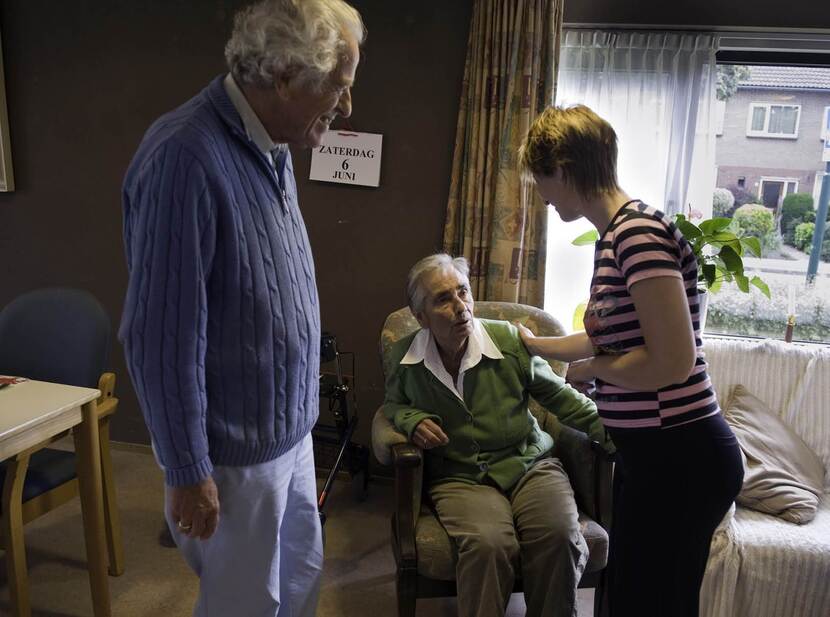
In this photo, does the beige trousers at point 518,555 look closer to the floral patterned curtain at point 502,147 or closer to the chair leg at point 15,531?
the floral patterned curtain at point 502,147

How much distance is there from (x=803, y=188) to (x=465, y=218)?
148cm

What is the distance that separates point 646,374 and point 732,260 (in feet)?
4.53

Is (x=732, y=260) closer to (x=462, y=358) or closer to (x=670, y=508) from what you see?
(x=462, y=358)

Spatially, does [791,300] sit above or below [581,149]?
below

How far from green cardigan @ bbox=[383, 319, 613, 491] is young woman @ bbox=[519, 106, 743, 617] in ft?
1.96

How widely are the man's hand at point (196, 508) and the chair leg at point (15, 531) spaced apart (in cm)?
92

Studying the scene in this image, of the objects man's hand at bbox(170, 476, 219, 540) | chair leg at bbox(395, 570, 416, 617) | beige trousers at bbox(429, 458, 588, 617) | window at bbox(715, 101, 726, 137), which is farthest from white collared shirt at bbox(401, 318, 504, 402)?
window at bbox(715, 101, 726, 137)

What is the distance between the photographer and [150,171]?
992mm

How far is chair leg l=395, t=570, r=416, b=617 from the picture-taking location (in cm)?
169

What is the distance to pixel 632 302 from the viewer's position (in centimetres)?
115

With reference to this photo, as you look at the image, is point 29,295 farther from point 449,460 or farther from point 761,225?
point 761,225

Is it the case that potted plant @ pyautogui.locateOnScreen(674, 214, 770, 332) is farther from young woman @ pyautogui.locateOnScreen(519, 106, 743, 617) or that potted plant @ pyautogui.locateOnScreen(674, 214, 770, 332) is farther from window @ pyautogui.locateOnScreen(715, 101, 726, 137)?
young woman @ pyautogui.locateOnScreen(519, 106, 743, 617)

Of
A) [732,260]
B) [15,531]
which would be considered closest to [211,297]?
[15,531]

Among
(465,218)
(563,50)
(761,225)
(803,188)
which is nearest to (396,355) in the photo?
(465,218)
